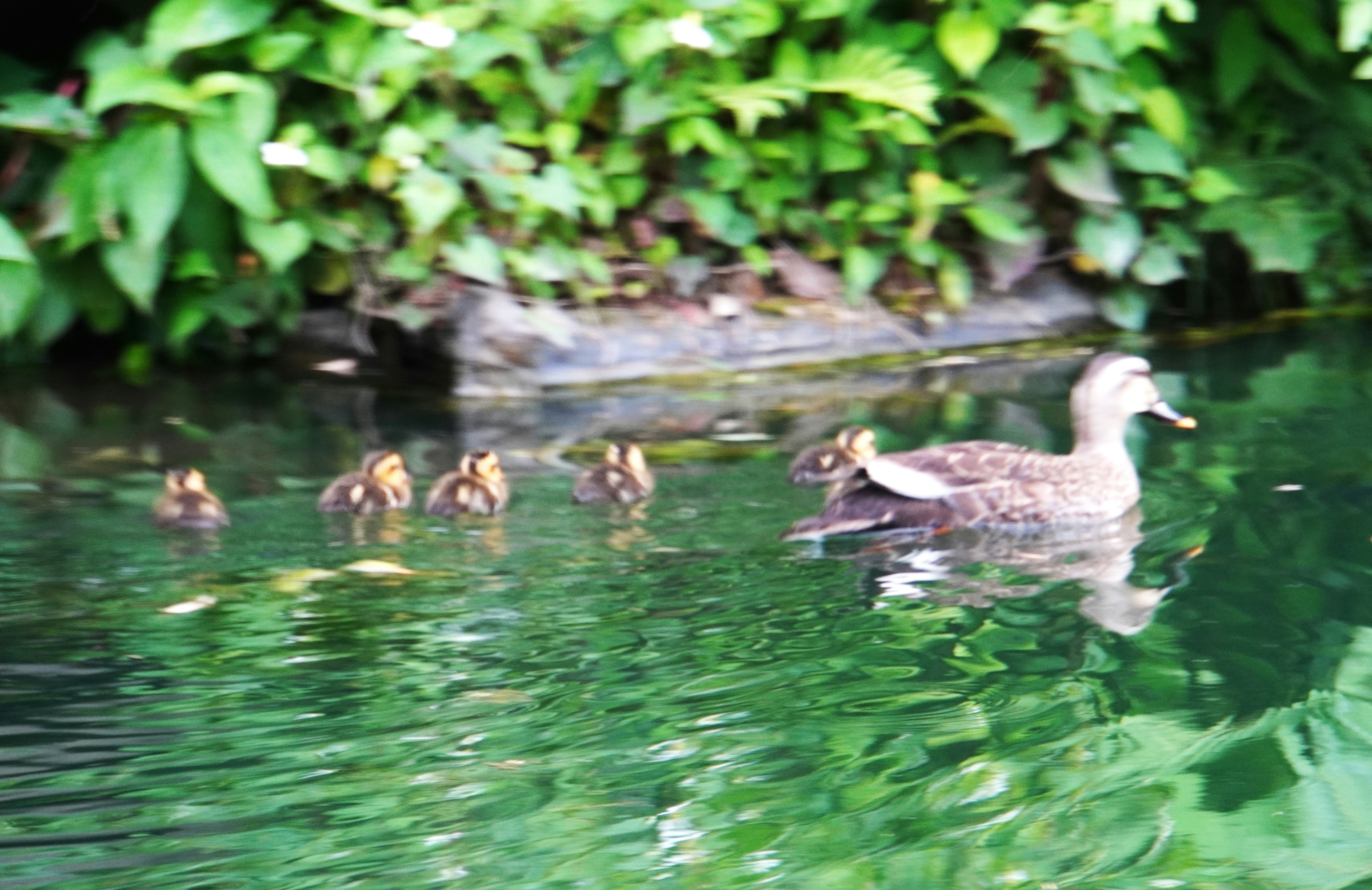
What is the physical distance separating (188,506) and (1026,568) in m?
2.80

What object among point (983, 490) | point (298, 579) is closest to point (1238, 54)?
point (983, 490)

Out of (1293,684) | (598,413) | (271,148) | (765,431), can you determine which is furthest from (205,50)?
(1293,684)

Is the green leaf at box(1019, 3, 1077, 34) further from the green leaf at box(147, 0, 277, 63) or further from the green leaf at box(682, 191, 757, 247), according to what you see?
the green leaf at box(147, 0, 277, 63)

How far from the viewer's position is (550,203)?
836cm

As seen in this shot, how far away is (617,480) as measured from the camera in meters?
6.00

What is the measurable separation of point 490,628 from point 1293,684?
205 centimetres

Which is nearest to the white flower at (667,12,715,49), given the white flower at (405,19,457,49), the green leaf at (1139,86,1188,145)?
the white flower at (405,19,457,49)

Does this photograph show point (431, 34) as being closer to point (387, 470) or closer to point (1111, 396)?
point (387, 470)

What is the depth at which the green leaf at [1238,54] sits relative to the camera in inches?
380

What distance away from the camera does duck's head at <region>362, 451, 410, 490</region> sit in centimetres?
603

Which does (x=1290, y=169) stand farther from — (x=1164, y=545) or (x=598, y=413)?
(x=1164, y=545)

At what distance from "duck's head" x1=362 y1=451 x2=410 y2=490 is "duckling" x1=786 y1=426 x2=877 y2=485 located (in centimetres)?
146

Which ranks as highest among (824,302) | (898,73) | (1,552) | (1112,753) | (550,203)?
(898,73)

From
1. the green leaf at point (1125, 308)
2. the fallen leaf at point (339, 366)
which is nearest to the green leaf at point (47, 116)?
the fallen leaf at point (339, 366)
